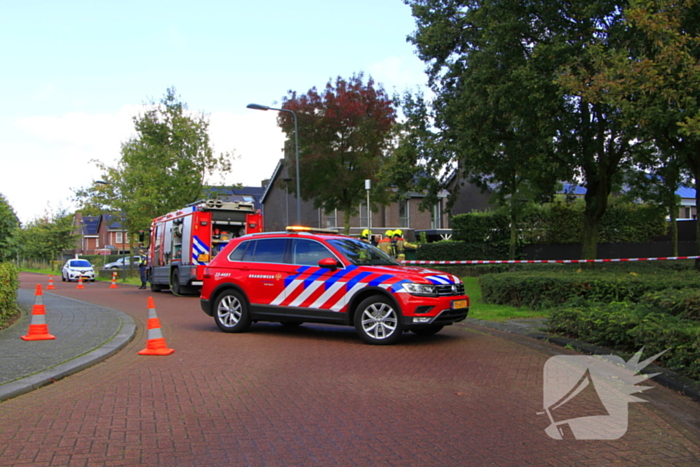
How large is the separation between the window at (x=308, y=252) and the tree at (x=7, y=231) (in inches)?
280

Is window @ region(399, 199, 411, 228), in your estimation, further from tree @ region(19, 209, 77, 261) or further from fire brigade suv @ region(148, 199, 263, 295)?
tree @ region(19, 209, 77, 261)

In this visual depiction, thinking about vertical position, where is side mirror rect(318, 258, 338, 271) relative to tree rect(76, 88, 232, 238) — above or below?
below

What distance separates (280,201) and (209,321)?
37961mm

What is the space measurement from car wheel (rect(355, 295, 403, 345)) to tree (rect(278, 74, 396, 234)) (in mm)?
21324

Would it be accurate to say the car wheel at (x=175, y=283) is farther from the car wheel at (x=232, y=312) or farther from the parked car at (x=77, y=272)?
the parked car at (x=77, y=272)

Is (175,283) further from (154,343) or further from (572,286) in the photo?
(572,286)

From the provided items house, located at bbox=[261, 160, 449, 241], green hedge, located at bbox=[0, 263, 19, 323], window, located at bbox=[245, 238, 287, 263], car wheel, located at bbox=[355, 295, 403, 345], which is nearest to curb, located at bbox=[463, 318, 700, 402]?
car wheel, located at bbox=[355, 295, 403, 345]

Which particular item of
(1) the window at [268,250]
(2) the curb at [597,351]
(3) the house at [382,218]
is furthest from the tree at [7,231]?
(3) the house at [382,218]

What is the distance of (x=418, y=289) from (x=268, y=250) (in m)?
2.92

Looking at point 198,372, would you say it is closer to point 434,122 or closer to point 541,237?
point 434,122

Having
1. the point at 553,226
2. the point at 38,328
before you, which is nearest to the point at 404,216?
the point at 553,226

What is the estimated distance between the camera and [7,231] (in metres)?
13.6

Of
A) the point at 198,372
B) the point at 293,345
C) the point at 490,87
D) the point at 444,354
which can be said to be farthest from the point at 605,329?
the point at 490,87

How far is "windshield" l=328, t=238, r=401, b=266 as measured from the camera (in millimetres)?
9977
